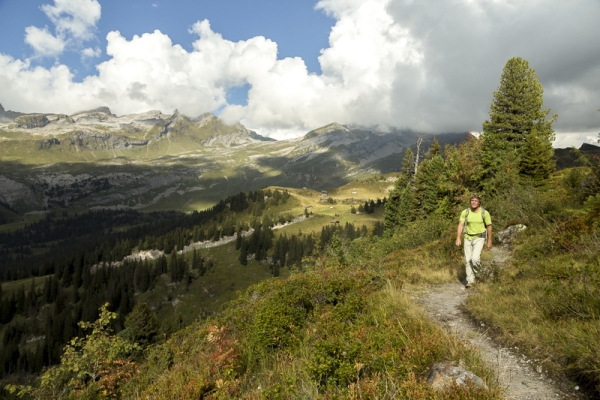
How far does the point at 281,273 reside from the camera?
162 m

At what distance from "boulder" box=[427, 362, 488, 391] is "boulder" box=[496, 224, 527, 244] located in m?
15.1

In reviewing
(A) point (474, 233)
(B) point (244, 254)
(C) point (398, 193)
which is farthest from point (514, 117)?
(B) point (244, 254)

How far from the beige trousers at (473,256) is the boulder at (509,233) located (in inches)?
283

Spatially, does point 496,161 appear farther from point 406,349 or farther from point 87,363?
point 87,363

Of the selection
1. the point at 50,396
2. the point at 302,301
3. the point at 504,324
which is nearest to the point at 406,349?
the point at 504,324

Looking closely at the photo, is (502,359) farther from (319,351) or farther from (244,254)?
(244,254)

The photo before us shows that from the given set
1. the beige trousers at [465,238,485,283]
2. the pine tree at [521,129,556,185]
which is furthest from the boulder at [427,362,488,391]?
the pine tree at [521,129,556,185]

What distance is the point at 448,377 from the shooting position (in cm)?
472

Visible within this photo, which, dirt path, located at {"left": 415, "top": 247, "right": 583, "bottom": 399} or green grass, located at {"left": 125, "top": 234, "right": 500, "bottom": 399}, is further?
green grass, located at {"left": 125, "top": 234, "right": 500, "bottom": 399}

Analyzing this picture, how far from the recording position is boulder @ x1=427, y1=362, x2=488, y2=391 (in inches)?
176

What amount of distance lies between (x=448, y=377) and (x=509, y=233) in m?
16.3

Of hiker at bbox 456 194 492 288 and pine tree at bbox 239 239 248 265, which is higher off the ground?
hiker at bbox 456 194 492 288

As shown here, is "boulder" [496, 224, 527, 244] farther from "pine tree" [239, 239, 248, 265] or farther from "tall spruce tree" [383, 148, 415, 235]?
"pine tree" [239, 239, 248, 265]

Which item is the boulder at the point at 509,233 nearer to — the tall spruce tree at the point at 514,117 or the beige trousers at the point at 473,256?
the beige trousers at the point at 473,256
